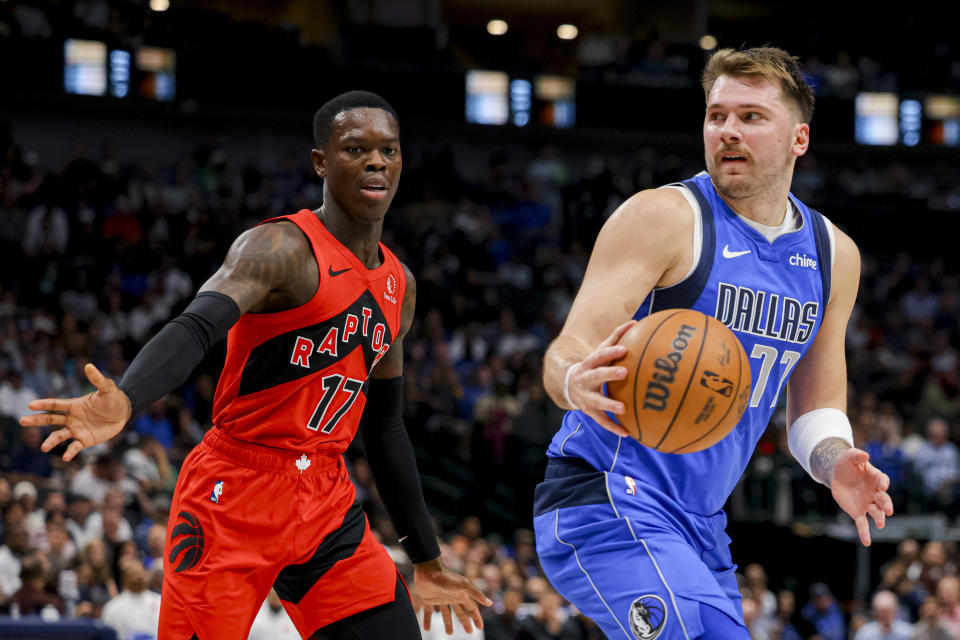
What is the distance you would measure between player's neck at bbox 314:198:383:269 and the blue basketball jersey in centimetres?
96

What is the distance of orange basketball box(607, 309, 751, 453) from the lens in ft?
10.1

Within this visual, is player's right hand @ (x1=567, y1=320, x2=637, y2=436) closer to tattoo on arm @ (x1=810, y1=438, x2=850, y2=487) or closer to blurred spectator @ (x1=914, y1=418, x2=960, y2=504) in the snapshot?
tattoo on arm @ (x1=810, y1=438, x2=850, y2=487)

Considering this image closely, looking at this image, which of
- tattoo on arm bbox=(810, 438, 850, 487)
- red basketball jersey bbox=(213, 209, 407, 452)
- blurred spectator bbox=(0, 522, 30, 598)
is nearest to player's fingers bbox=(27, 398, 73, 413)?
red basketball jersey bbox=(213, 209, 407, 452)

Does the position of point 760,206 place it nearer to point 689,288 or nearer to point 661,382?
point 689,288

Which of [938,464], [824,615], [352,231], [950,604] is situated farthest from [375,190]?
[938,464]

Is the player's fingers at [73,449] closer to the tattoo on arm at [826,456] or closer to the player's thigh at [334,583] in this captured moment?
the player's thigh at [334,583]

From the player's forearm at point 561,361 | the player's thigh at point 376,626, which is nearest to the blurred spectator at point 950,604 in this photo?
the player's thigh at point 376,626

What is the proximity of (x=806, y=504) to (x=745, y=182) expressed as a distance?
451 inches

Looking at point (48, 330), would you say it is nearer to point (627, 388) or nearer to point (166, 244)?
point (166, 244)

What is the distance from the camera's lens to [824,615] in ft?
43.5

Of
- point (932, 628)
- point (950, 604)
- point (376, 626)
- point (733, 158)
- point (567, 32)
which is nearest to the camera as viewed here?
point (733, 158)

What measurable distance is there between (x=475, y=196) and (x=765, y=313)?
55.2 ft

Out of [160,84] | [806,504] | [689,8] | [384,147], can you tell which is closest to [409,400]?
[806,504]

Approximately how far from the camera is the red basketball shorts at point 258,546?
3883 millimetres
